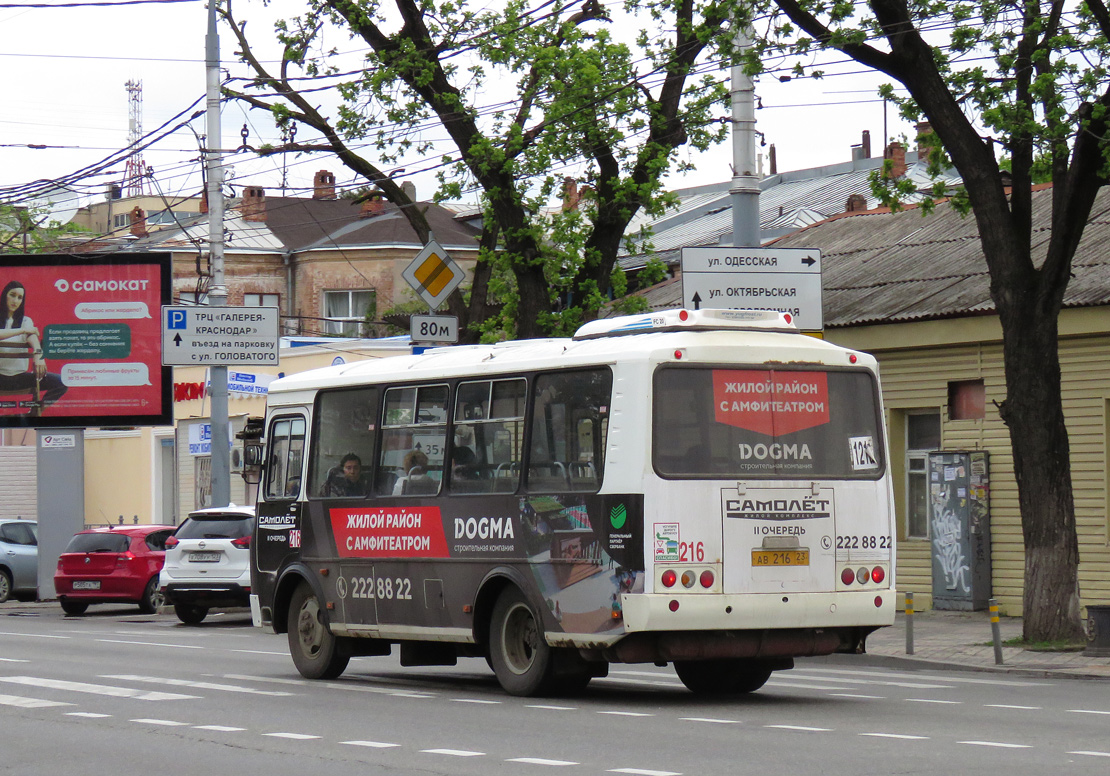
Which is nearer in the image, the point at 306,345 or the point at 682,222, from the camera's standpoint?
the point at 306,345

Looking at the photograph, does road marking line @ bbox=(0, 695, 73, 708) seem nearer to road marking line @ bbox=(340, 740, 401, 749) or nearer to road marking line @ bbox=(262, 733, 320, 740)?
road marking line @ bbox=(262, 733, 320, 740)

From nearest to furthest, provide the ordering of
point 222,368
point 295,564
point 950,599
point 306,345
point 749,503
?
point 749,503 → point 295,564 → point 950,599 → point 222,368 → point 306,345

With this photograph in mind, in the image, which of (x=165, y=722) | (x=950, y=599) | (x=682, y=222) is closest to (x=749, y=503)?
(x=165, y=722)

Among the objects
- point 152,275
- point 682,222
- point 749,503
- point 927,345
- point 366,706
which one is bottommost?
point 366,706

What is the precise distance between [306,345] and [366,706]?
31419 millimetres

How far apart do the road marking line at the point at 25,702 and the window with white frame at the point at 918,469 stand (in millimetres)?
14161

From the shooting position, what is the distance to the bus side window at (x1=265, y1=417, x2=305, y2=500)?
16.8 metres

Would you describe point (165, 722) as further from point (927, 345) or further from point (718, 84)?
point (718, 84)

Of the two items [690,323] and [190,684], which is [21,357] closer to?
[190,684]

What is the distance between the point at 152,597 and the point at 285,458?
44.5 ft

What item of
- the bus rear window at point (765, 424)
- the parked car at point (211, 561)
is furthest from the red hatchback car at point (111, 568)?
the bus rear window at point (765, 424)

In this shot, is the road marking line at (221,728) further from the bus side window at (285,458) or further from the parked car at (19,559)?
the parked car at (19,559)

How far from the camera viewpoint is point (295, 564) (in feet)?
54.6

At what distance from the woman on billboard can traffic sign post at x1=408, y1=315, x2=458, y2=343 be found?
15.3 metres
